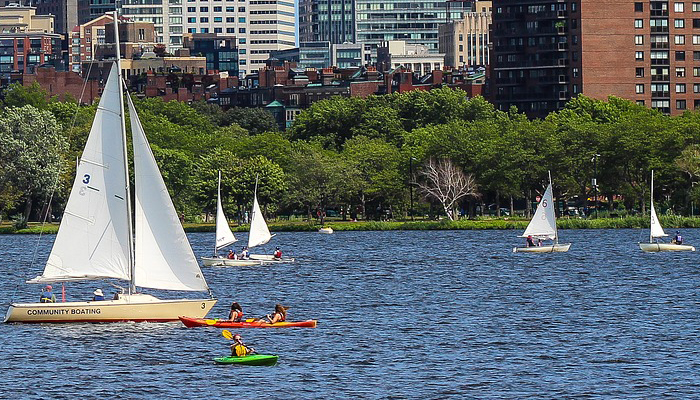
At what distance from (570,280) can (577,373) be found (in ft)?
150

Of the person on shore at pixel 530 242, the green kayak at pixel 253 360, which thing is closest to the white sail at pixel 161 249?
the green kayak at pixel 253 360

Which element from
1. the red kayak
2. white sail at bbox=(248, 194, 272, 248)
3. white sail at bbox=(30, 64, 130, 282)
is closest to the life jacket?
the red kayak

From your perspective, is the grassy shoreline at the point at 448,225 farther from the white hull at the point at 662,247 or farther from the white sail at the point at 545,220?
the white sail at the point at 545,220

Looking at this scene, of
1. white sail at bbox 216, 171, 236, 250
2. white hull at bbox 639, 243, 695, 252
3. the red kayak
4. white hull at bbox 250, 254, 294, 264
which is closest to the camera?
the red kayak

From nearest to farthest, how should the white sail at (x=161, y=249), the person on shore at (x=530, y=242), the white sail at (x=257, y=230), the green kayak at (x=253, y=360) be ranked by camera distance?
the green kayak at (x=253, y=360) < the white sail at (x=161, y=249) < the white sail at (x=257, y=230) < the person on shore at (x=530, y=242)

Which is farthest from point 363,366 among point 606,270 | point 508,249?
point 508,249

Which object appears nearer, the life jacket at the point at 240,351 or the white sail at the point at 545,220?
the life jacket at the point at 240,351

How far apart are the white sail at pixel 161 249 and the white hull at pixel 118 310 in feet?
2.78

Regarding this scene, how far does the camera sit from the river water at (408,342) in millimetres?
55312

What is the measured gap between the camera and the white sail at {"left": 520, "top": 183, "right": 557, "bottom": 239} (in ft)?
429

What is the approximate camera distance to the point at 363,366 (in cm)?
6009

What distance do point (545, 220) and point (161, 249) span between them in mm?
68874

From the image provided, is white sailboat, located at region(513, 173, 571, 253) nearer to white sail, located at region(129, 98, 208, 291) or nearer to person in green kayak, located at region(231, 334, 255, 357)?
white sail, located at region(129, 98, 208, 291)

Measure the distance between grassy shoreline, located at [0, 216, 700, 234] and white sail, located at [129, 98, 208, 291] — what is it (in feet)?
362
